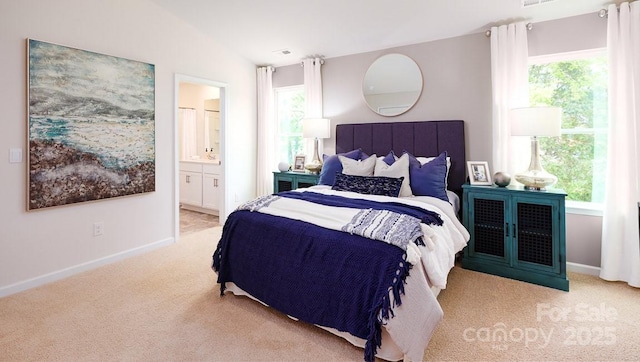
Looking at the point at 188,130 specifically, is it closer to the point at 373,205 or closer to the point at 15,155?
the point at 15,155

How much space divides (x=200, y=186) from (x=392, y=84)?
3.55m

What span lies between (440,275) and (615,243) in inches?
80.2

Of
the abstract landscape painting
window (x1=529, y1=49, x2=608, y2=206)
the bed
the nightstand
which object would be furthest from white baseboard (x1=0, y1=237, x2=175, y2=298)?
window (x1=529, y1=49, x2=608, y2=206)

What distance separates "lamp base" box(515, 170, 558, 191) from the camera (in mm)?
2934

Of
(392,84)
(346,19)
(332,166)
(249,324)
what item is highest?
(346,19)

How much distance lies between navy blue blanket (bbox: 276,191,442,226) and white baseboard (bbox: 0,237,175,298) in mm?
1888

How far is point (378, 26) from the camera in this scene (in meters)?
3.70

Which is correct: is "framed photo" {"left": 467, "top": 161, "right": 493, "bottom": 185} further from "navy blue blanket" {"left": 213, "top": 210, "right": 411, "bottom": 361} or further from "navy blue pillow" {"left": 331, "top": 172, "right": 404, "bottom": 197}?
"navy blue blanket" {"left": 213, "top": 210, "right": 411, "bottom": 361}

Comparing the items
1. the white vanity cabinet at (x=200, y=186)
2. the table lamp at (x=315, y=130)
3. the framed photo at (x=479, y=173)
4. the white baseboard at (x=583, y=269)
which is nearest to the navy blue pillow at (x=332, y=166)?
the table lamp at (x=315, y=130)

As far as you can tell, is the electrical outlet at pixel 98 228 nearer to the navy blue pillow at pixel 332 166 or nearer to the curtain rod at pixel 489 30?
the navy blue pillow at pixel 332 166

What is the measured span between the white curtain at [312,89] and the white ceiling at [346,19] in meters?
0.17

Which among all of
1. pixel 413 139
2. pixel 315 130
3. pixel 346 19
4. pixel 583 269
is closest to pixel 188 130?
pixel 315 130

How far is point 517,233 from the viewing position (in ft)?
9.98

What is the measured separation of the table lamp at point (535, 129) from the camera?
2.88m
